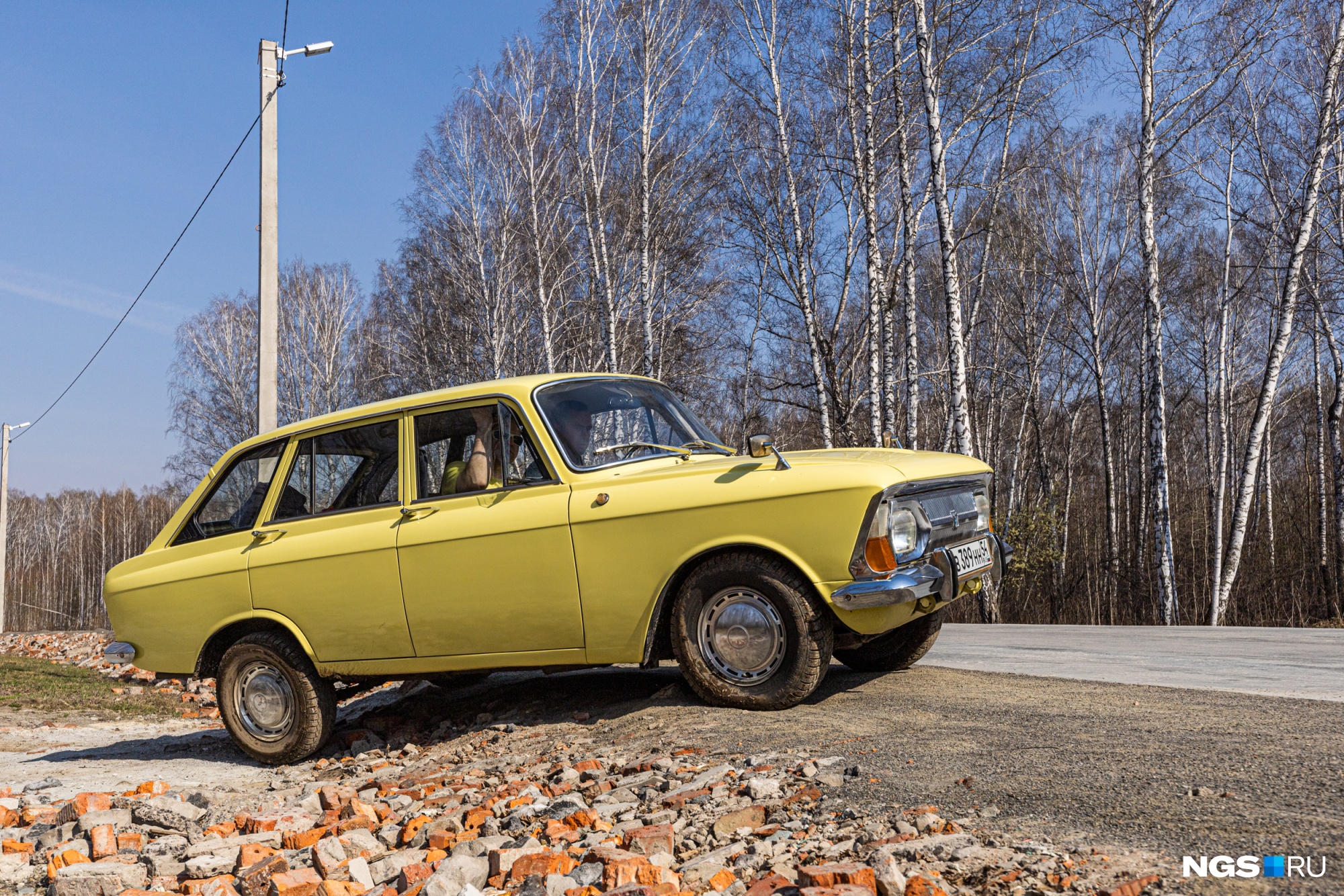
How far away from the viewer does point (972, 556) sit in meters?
4.87

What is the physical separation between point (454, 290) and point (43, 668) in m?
16.1

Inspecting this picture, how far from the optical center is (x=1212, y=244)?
94.8 feet

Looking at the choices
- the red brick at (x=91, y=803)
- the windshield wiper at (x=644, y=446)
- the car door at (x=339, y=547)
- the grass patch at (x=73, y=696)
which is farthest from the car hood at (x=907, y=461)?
the grass patch at (x=73, y=696)

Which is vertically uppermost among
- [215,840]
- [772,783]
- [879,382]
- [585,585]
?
[879,382]

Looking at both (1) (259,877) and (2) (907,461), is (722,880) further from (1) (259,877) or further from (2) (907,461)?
(2) (907,461)

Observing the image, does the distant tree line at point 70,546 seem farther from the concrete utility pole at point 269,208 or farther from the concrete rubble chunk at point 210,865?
the concrete rubble chunk at point 210,865

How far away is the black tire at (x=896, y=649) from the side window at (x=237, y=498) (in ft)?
12.3

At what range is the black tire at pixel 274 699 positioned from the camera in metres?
5.56

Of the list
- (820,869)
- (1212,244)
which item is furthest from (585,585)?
(1212,244)

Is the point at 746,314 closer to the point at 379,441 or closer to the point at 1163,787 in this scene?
the point at 379,441

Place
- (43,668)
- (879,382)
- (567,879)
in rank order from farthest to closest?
1. (879,382)
2. (43,668)
3. (567,879)

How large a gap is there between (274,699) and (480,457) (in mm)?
2078

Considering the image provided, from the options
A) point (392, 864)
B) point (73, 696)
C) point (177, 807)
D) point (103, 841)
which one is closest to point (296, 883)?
point (392, 864)

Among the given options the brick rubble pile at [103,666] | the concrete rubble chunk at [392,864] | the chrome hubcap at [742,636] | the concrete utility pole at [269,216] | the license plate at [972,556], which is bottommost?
the brick rubble pile at [103,666]
